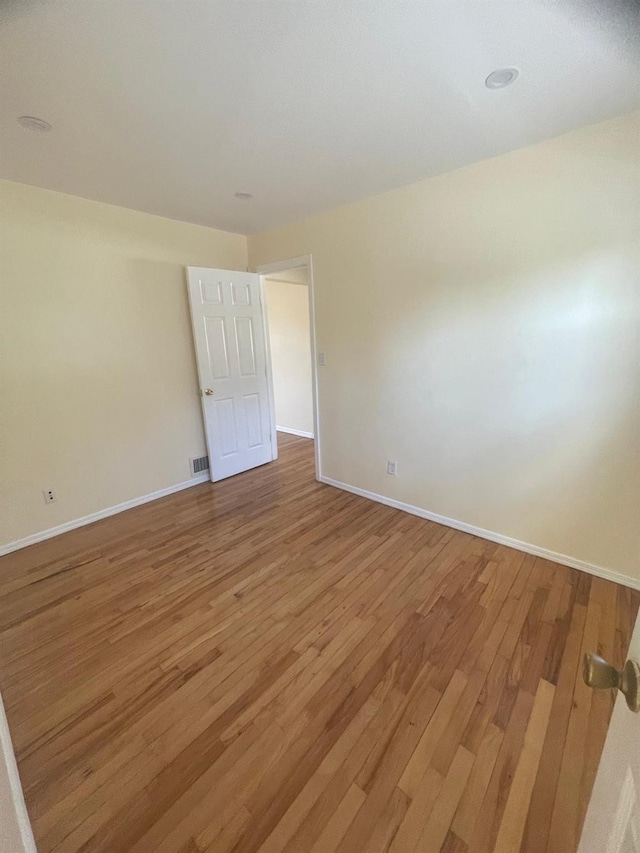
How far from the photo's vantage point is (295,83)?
1.42 metres

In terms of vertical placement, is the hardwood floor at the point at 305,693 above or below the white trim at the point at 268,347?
below

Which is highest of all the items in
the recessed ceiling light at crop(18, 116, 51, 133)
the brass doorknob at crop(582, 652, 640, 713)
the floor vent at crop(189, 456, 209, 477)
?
the recessed ceiling light at crop(18, 116, 51, 133)

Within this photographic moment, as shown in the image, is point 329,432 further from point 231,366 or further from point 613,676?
point 613,676

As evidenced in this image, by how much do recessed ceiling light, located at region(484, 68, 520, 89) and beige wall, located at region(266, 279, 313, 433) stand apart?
11.6ft

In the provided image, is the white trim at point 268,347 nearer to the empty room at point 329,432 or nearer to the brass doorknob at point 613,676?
the empty room at point 329,432

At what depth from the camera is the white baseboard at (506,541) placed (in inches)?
80.5

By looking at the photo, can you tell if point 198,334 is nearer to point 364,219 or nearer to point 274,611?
point 364,219

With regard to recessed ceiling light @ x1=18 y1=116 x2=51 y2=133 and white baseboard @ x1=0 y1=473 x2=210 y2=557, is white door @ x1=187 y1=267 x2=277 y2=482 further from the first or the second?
recessed ceiling light @ x1=18 y1=116 x2=51 y2=133

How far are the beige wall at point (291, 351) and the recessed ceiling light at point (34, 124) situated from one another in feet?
10.8

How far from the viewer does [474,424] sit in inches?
95.9

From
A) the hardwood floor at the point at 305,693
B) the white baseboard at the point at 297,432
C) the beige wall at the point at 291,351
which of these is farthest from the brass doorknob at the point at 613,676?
the white baseboard at the point at 297,432

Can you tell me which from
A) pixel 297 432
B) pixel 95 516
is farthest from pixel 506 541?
pixel 297 432

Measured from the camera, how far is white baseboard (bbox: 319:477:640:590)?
2.04m

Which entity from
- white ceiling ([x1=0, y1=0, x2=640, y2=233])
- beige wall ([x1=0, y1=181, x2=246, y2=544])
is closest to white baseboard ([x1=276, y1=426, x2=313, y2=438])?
beige wall ([x1=0, y1=181, x2=246, y2=544])
